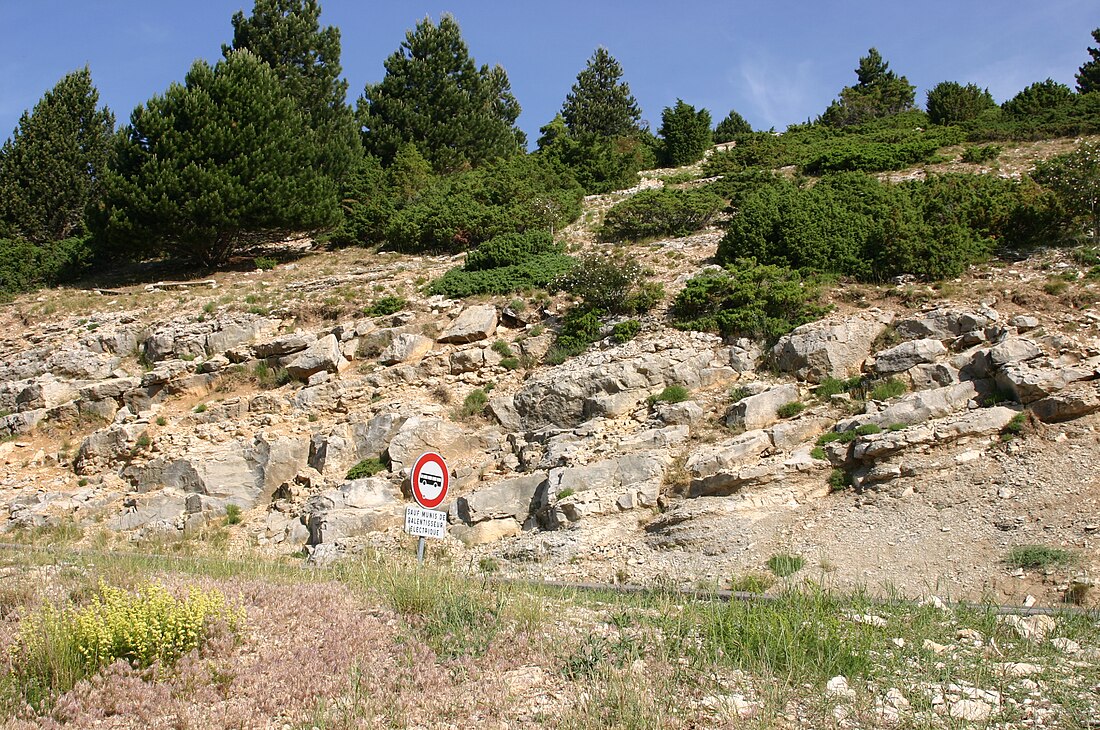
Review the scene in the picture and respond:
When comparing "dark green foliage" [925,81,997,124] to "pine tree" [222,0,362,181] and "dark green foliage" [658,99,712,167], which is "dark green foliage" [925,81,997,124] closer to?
"dark green foliage" [658,99,712,167]

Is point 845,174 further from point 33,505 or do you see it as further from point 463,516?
point 33,505

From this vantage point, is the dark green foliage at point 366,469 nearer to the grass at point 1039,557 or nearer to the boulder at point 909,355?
the boulder at point 909,355

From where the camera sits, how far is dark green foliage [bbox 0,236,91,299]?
1053 inches

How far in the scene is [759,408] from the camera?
13.7 meters

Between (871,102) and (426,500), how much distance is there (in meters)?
42.5

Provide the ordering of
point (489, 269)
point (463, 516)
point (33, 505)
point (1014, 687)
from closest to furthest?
1. point (1014, 687)
2. point (463, 516)
3. point (33, 505)
4. point (489, 269)

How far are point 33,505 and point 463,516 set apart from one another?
31.8 ft

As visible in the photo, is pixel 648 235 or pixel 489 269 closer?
pixel 489 269

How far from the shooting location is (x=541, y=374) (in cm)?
1669

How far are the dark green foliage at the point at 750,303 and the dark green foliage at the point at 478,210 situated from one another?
8770 mm

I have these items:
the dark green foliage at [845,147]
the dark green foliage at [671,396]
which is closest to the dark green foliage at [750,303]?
the dark green foliage at [671,396]

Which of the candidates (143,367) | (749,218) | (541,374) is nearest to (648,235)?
(749,218)

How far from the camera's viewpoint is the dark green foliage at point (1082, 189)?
55.9ft

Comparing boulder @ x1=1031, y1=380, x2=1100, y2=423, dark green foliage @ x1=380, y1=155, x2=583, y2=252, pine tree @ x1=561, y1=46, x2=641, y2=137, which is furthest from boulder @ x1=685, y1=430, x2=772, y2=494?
pine tree @ x1=561, y1=46, x2=641, y2=137
